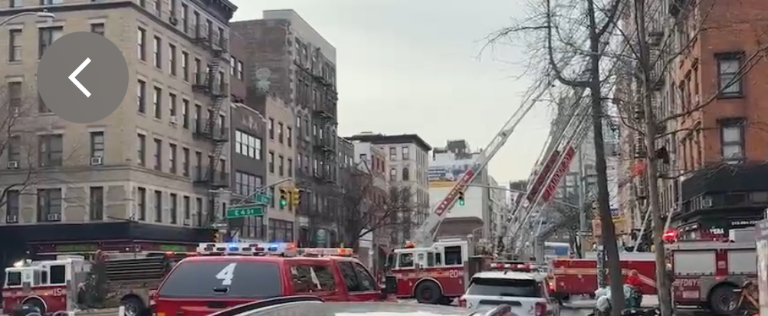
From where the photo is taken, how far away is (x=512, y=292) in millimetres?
18703

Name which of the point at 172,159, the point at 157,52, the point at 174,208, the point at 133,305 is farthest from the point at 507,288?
the point at 172,159

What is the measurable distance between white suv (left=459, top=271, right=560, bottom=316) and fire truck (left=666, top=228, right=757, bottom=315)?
44.3 ft

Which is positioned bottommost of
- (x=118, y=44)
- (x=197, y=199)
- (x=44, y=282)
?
(x=44, y=282)

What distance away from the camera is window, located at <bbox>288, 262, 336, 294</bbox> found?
13.9 metres

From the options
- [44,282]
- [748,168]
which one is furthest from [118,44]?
[748,168]

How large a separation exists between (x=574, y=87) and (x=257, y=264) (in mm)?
7209

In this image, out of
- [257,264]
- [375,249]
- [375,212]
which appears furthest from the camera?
[375,249]

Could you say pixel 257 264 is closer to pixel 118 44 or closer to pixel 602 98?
pixel 602 98

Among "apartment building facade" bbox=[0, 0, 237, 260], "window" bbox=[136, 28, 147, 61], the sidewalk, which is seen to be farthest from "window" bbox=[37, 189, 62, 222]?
the sidewalk

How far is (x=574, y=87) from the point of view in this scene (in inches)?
696

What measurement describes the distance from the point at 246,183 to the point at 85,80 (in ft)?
98.1

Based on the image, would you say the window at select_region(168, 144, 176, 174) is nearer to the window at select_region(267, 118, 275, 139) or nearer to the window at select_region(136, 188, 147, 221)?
the window at select_region(136, 188, 147, 221)

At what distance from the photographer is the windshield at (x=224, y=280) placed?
43.9 ft

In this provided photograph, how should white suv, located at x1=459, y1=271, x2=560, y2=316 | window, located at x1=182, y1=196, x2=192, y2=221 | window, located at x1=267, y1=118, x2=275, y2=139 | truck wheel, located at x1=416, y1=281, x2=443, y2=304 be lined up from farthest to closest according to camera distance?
window, located at x1=267, y1=118, x2=275, y2=139 < window, located at x1=182, y1=196, x2=192, y2=221 < truck wheel, located at x1=416, y1=281, x2=443, y2=304 < white suv, located at x1=459, y1=271, x2=560, y2=316
